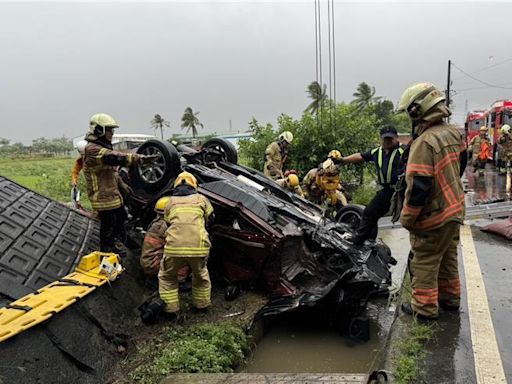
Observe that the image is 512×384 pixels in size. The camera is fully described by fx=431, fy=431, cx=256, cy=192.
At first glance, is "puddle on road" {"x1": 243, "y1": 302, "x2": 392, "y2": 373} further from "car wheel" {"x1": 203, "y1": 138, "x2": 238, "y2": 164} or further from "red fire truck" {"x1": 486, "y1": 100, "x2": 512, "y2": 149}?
"red fire truck" {"x1": 486, "y1": 100, "x2": 512, "y2": 149}

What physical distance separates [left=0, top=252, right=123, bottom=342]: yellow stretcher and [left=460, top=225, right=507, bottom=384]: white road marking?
9.04 feet

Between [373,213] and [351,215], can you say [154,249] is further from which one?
[351,215]

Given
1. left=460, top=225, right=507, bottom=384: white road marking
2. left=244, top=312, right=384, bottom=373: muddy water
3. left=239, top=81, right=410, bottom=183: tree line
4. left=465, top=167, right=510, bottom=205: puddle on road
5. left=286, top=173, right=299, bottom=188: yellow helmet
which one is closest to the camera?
left=460, top=225, right=507, bottom=384: white road marking

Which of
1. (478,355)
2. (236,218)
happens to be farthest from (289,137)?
(478,355)

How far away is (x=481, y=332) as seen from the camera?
2.91m

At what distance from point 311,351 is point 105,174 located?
9.15ft

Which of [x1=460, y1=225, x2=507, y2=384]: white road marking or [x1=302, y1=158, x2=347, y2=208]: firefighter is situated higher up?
[x1=302, y1=158, x2=347, y2=208]: firefighter

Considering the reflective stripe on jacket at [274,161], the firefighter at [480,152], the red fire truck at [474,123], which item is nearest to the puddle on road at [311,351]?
the reflective stripe on jacket at [274,161]

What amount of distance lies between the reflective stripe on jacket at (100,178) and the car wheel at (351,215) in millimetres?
2794

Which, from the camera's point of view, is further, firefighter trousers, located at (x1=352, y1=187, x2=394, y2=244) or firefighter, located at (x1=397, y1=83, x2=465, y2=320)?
firefighter trousers, located at (x1=352, y1=187, x2=394, y2=244)

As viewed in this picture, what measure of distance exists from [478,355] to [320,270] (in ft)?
5.74

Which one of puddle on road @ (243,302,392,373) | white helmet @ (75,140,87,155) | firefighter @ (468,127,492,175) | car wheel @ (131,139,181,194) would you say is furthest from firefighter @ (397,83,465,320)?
firefighter @ (468,127,492,175)

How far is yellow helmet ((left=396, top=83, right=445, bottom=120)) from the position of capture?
9.67 ft

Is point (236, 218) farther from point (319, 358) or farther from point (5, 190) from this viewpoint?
point (5, 190)
